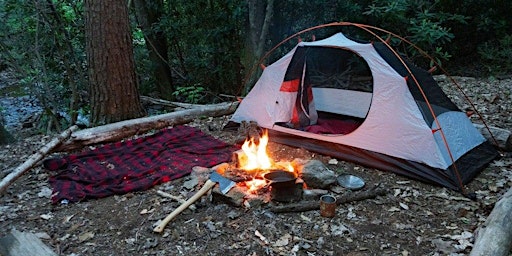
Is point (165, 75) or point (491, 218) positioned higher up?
point (165, 75)

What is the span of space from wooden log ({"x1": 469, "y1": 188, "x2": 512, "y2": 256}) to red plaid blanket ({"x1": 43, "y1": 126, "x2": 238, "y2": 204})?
243cm

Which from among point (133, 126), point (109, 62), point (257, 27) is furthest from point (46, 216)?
point (257, 27)

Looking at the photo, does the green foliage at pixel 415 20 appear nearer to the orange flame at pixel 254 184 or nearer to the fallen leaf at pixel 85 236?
the orange flame at pixel 254 184

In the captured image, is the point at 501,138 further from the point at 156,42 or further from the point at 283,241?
the point at 156,42

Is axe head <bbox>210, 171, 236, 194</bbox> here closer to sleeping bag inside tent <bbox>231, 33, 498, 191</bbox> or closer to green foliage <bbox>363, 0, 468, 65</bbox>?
sleeping bag inside tent <bbox>231, 33, 498, 191</bbox>

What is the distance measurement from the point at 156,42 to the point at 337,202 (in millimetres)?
6027

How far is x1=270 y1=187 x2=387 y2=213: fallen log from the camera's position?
290 cm

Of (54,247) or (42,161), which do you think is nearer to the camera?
(54,247)

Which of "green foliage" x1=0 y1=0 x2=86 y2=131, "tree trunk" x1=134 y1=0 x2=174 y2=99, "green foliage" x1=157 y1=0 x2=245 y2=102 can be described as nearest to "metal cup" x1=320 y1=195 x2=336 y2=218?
"green foliage" x1=157 y1=0 x2=245 y2=102

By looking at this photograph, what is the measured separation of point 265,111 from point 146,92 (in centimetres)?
439

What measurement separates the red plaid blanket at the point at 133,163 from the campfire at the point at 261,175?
1.53ft

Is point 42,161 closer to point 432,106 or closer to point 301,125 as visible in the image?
point 301,125

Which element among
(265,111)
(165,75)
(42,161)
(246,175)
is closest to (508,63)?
(265,111)

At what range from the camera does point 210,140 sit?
4.50 meters
